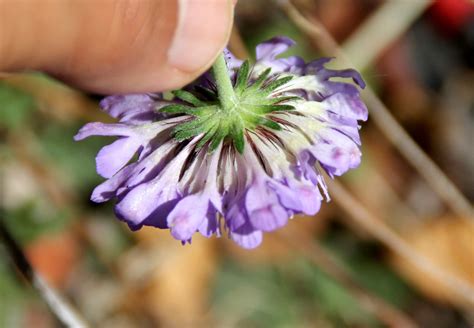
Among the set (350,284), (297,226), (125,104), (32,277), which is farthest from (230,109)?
(297,226)

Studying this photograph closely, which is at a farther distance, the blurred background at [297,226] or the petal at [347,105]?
the blurred background at [297,226]

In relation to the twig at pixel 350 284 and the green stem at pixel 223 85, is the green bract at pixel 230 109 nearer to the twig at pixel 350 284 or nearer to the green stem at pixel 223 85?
the green stem at pixel 223 85

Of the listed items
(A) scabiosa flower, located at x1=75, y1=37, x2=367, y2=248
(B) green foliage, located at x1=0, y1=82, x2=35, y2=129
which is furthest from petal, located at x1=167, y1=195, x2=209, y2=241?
(B) green foliage, located at x1=0, y1=82, x2=35, y2=129

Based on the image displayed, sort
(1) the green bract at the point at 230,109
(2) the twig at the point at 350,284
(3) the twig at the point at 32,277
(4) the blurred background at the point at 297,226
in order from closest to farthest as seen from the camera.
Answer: (1) the green bract at the point at 230,109 → (3) the twig at the point at 32,277 → (2) the twig at the point at 350,284 → (4) the blurred background at the point at 297,226

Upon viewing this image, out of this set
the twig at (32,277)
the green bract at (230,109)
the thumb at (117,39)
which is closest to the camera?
the thumb at (117,39)

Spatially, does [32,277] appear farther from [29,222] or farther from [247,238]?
[29,222]

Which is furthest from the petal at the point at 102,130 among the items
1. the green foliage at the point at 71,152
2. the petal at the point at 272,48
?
the green foliage at the point at 71,152

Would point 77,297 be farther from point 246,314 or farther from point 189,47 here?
point 189,47

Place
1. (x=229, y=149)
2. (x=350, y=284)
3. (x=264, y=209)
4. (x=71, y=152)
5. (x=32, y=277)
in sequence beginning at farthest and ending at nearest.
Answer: (x=71, y=152) < (x=350, y=284) < (x=32, y=277) < (x=229, y=149) < (x=264, y=209)
